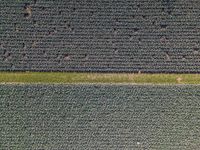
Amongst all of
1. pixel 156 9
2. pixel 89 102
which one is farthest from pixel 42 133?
pixel 156 9

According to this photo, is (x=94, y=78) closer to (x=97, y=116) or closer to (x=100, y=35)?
(x=97, y=116)

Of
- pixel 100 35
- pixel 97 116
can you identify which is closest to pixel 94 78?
pixel 97 116

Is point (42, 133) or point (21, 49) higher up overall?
point (21, 49)

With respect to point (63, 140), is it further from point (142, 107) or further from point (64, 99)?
point (142, 107)

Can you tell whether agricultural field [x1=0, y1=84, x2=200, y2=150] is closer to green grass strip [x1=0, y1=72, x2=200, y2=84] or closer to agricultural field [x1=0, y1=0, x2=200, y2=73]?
green grass strip [x1=0, y1=72, x2=200, y2=84]

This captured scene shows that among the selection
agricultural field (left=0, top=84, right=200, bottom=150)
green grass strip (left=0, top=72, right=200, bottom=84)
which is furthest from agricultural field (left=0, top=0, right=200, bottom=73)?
agricultural field (left=0, top=84, right=200, bottom=150)
